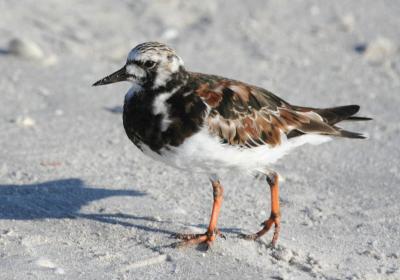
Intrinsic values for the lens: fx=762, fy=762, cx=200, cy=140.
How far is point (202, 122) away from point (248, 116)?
0.47 m

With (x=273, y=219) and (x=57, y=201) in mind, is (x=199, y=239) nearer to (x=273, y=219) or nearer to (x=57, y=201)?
(x=273, y=219)

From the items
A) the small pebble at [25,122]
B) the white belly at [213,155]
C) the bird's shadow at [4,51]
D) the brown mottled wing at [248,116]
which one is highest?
the bird's shadow at [4,51]

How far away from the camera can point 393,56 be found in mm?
9719

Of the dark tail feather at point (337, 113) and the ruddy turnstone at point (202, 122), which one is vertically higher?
the dark tail feather at point (337, 113)

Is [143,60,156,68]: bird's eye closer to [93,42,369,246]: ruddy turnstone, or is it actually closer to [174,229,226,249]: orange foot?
[93,42,369,246]: ruddy turnstone

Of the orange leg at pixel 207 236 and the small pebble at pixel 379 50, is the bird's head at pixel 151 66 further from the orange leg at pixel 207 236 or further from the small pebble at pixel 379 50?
the small pebble at pixel 379 50

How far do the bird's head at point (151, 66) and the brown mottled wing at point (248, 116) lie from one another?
24 cm

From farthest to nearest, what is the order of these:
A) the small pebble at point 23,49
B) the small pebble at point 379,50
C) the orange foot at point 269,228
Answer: the small pebble at point 379,50 → the small pebble at point 23,49 → the orange foot at point 269,228

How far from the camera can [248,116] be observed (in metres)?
5.32

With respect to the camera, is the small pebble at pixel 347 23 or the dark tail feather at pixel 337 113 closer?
the dark tail feather at pixel 337 113

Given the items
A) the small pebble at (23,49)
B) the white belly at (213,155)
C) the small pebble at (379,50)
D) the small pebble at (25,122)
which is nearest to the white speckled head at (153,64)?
the white belly at (213,155)

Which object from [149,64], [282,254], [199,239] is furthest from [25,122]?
[282,254]

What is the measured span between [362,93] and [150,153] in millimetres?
4422

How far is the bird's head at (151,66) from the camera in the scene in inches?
202
